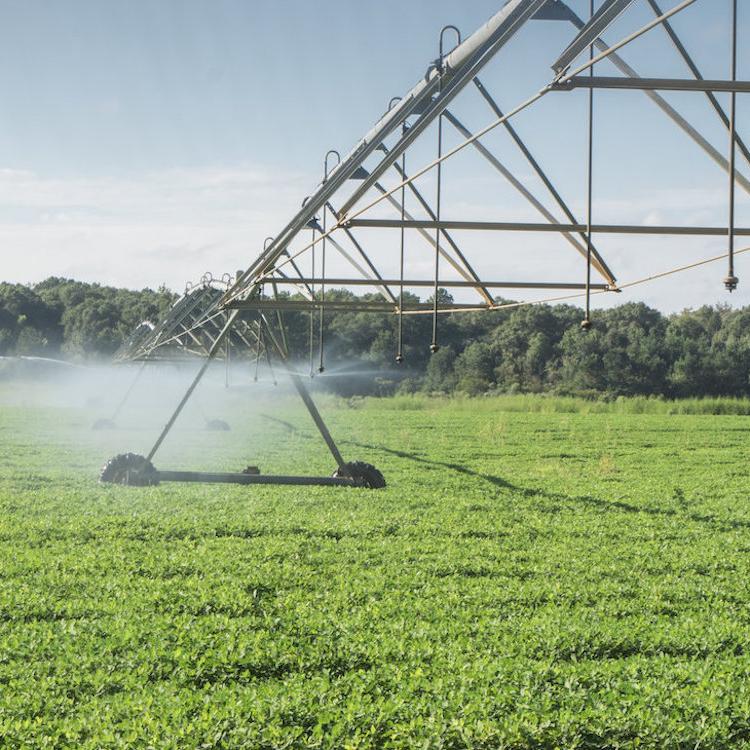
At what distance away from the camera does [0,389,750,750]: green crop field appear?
4.17 meters

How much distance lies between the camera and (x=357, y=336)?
139ft

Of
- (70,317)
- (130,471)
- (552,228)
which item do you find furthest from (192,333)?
(70,317)

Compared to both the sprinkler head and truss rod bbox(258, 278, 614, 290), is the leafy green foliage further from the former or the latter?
the sprinkler head

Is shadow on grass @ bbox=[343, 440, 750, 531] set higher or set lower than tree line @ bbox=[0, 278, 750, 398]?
lower

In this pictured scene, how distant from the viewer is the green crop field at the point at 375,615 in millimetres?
4172

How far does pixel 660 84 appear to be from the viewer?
401 cm

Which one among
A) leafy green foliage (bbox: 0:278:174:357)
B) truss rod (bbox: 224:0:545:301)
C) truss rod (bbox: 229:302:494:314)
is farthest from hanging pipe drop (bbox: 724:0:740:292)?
leafy green foliage (bbox: 0:278:174:357)

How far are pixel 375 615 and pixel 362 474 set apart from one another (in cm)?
557

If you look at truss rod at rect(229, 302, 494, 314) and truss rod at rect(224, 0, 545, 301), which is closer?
truss rod at rect(224, 0, 545, 301)

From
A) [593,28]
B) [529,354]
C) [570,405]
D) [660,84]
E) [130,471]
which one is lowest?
[130,471]

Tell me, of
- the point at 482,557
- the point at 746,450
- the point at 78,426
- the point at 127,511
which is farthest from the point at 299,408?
the point at 482,557

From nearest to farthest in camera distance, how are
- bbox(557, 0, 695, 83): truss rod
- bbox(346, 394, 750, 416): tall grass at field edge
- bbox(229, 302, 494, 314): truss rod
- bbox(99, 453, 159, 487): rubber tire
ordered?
bbox(557, 0, 695, 83): truss rod
bbox(229, 302, 494, 314): truss rod
bbox(99, 453, 159, 487): rubber tire
bbox(346, 394, 750, 416): tall grass at field edge

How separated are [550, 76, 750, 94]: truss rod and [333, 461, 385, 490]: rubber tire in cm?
751

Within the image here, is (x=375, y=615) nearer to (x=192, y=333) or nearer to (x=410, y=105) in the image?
(x=410, y=105)
